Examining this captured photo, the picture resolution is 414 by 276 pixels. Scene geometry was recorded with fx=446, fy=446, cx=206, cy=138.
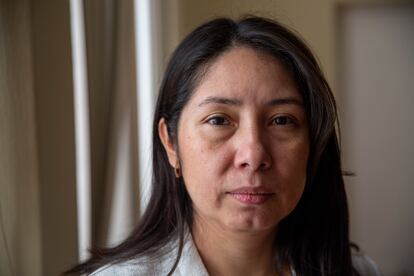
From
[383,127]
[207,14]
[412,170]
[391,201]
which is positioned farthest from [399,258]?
[207,14]

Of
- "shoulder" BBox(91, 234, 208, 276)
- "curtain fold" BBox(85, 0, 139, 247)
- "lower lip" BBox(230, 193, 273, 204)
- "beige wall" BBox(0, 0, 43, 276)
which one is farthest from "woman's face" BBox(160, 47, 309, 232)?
"curtain fold" BBox(85, 0, 139, 247)

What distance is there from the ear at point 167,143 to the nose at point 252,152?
179 millimetres

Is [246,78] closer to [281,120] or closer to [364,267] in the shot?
[281,120]

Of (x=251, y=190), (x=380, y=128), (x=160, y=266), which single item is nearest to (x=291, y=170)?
(x=251, y=190)

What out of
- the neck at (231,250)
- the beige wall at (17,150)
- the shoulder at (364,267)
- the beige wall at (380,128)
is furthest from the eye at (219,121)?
the beige wall at (380,128)

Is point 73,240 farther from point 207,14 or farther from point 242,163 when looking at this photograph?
point 207,14

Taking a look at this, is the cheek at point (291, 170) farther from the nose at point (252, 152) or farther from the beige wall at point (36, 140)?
the beige wall at point (36, 140)

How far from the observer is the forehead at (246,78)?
88 centimetres

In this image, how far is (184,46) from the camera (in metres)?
1.02

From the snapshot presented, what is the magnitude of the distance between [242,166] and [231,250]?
237 mm

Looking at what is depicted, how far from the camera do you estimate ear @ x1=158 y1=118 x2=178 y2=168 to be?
1.01 m

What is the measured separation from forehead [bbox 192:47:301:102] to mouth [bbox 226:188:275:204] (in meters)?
0.18

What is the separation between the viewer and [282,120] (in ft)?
2.99

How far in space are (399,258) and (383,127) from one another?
0.67 metres
